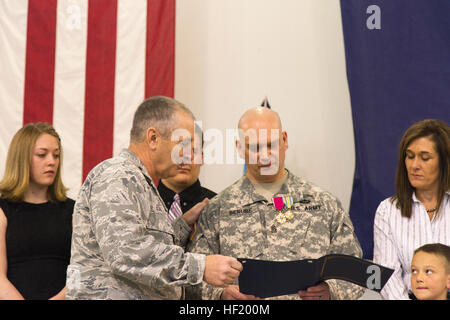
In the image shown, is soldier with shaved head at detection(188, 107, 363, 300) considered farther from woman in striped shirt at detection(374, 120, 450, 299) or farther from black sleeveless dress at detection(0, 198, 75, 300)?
black sleeveless dress at detection(0, 198, 75, 300)

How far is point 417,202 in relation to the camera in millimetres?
2625

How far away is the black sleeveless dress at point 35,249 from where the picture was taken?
8.44ft

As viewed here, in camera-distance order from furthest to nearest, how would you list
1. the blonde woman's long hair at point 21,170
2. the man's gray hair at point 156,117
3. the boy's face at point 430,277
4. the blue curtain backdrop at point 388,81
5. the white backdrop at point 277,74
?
the white backdrop at point 277,74 < the blue curtain backdrop at point 388,81 < the blonde woman's long hair at point 21,170 < the boy's face at point 430,277 < the man's gray hair at point 156,117

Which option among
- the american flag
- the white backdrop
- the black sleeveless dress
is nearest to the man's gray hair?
the black sleeveless dress

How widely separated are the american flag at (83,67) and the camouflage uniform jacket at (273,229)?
1.22m

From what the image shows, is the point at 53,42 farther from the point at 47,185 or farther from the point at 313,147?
the point at 313,147

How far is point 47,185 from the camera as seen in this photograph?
2.79 meters

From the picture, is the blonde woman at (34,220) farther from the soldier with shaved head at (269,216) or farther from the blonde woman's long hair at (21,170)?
the soldier with shaved head at (269,216)

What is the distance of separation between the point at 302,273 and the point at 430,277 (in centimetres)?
69

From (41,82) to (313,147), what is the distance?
6.02 ft

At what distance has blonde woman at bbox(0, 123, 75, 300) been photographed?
8.44 ft

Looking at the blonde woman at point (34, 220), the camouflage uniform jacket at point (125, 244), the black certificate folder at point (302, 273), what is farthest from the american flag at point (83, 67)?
the black certificate folder at point (302, 273)
